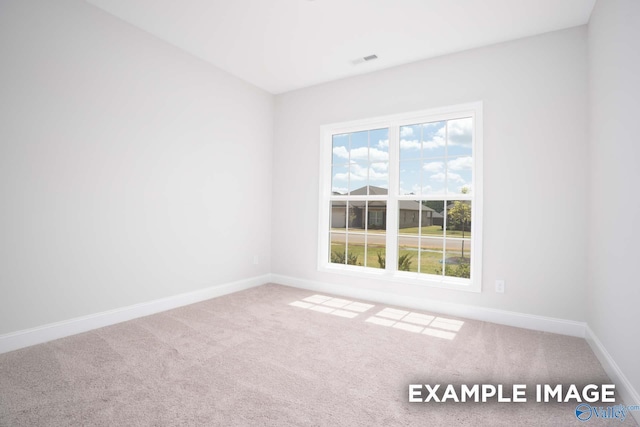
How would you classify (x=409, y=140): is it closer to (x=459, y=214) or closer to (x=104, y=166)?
(x=459, y=214)

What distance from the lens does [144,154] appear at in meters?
3.21

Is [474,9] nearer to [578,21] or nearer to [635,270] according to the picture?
[578,21]

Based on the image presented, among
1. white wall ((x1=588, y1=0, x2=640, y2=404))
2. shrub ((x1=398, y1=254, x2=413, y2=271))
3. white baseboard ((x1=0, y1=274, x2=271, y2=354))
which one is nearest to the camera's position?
white wall ((x1=588, y1=0, x2=640, y2=404))

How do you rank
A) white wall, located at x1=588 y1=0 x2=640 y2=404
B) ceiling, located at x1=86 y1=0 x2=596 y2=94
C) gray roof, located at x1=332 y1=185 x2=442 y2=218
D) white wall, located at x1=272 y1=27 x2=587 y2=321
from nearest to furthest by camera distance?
white wall, located at x1=588 y1=0 x2=640 y2=404 < ceiling, located at x1=86 y1=0 x2=596 y2=94 < white wall, located at x1=272 y1=27 x2=587 y2=321 < gray roof, located at x1=332 y1=185 x2=442 y2=218

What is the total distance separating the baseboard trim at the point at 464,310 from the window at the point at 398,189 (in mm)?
219

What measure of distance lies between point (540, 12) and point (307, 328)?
11.4 feet

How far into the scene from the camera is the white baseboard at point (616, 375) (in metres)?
1.72

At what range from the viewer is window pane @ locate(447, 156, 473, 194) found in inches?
141

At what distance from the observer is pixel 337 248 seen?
4504 mm

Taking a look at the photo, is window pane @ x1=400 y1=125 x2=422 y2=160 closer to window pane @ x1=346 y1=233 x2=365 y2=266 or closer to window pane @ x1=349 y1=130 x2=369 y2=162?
window pane @ x1=349 y1=130 x2=369 y2=162

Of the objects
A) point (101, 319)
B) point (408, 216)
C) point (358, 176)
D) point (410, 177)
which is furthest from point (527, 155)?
point (101, 319)

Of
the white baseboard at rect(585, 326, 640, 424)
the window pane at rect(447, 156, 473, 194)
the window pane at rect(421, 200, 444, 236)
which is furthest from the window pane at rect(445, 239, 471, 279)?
the white baseboard at rect(585, 326, 640, 424)

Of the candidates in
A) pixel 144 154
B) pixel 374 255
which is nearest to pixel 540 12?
pixel 144 154

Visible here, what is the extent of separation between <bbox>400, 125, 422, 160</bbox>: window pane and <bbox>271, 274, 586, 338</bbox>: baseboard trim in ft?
5.63
